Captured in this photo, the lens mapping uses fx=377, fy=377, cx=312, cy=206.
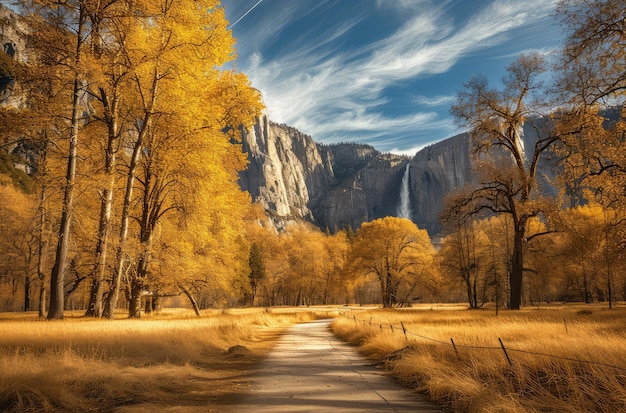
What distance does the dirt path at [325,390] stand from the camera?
525cm

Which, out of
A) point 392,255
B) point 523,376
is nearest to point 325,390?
point 523,376

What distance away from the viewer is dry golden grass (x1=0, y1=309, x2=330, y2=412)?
503cm

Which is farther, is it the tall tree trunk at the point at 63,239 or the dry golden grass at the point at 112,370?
the tall tree trunk at the point at 63,239

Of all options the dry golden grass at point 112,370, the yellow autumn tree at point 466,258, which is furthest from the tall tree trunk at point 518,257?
the dry golden grass at point 112,370

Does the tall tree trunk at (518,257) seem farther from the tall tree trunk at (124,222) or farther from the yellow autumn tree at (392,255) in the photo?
the yellow autumn tree at (392,255)

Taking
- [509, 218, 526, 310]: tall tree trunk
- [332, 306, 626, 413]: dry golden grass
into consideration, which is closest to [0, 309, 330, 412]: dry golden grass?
[332, 306, 626, 413]: dry golden grass

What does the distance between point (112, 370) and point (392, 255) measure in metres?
45.3

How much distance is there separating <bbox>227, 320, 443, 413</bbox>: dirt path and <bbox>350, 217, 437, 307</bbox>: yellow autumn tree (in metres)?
39.8

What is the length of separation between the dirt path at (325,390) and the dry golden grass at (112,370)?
54 cm

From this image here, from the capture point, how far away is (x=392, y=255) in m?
49.4

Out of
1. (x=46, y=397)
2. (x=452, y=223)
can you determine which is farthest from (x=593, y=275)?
(x=46, y=397)

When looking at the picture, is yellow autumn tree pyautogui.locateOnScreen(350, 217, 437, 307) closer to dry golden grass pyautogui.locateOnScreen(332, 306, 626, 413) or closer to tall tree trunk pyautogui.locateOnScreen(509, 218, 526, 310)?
tall tree trunk pyautogui.locateOnScreen(509, 218, 526, 310)

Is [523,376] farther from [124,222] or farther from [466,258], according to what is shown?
[466,258]

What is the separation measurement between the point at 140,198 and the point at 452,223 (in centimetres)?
1761
